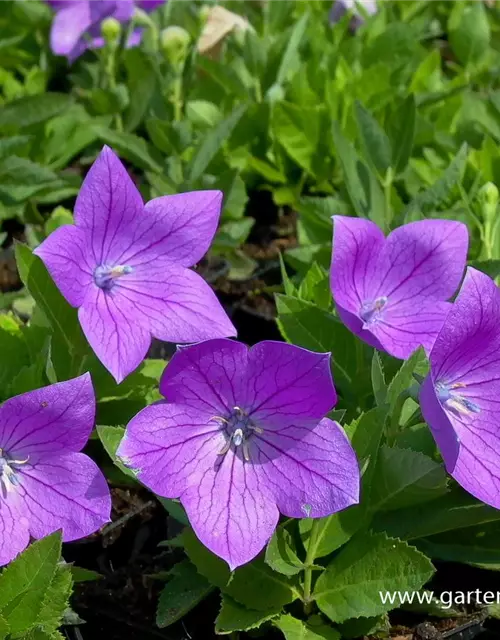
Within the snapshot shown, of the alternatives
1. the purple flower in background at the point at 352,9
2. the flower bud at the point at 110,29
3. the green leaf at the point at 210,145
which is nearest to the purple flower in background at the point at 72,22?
the flower bud at the point at 110,29

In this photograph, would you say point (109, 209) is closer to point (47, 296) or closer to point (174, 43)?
point (47, 296)

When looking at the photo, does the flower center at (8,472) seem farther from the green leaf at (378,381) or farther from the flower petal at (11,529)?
the green leaf at (378,381)

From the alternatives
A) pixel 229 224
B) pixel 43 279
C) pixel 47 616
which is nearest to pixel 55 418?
pixel 47 616

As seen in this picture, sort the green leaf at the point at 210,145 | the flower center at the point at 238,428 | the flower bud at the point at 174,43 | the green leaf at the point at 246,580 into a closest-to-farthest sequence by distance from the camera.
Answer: the flower center at the point at 238,428 → the green leaf at the point at 246,580 → the green leaf at the point at 210,145 → the flower bud at the point at 174,43

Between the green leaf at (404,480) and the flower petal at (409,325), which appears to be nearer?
the green leaf at (404,480)

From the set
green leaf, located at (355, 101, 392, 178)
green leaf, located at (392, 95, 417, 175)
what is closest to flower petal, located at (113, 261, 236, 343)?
green leaf, located at (355, 101, 392, 178)

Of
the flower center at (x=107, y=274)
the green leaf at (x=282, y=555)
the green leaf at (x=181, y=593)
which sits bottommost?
the green leaf at (x=181, y=593)

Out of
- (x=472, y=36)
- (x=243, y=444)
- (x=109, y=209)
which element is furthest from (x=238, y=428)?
(x=472, y=36)

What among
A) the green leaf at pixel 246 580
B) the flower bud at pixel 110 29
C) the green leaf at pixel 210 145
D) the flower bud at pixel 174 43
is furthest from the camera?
the flower bud at pixel 110 29
